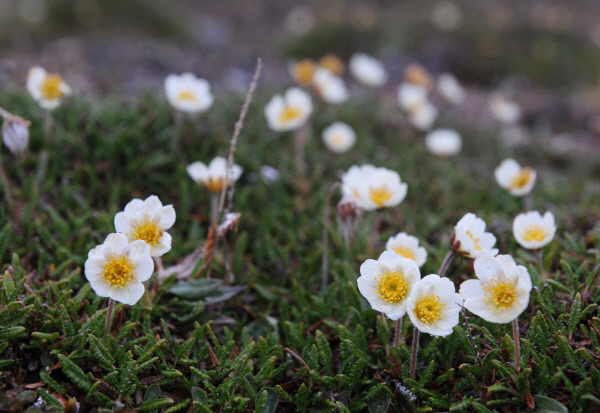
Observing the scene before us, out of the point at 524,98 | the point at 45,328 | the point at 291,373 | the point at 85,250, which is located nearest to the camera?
the point at 45,328

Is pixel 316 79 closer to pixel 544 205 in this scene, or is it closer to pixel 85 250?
pixel 544 205

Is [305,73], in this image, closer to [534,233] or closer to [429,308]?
[534,233]

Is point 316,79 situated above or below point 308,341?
above

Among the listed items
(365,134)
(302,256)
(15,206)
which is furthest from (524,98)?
(15,206)

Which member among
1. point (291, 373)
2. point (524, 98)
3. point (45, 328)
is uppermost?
point (45, 328)

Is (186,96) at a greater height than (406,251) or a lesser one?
greater

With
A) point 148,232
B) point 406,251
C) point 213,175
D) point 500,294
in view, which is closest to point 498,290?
point 500,294

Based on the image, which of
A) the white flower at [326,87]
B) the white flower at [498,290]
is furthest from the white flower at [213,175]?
the white flower at [326,87]

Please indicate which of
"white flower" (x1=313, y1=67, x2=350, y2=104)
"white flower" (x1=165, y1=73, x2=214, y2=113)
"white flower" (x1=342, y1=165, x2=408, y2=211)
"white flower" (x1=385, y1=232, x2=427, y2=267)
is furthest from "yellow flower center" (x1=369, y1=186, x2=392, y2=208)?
"white flower" (x1=313, y1=67, x2=350, y2=104)
